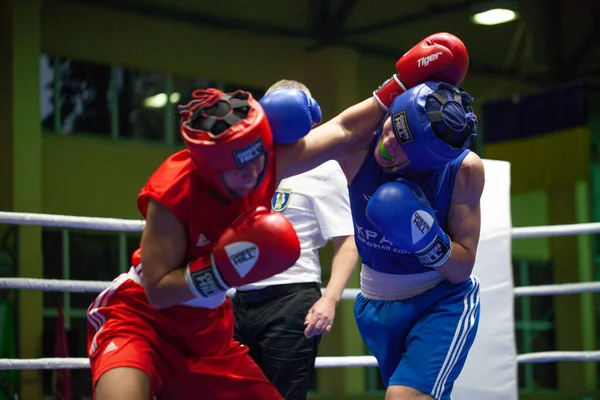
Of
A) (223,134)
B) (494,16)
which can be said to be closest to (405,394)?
(223,134)

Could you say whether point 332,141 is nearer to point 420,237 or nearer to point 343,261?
point 420,237

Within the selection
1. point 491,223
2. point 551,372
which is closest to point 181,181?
point 491,223

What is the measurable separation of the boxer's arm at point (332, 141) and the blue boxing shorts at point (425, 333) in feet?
1.58

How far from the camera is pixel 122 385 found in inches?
78.3

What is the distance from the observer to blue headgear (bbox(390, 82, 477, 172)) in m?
2.26

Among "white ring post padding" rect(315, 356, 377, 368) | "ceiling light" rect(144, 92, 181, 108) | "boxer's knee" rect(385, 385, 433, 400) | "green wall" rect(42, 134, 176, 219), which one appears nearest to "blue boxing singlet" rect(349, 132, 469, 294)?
"boxer's knee" rect(385, 385, 433, 400)

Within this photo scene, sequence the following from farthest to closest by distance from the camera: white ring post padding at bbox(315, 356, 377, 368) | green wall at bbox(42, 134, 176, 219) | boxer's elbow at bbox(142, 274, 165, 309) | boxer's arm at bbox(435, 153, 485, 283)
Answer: green wall at bbox(42, 134, 176, 219) < white ring post padding at bbox(315, 356, 377, 368) < boxer's arm at bbox(435, 153, 485, 283) < boxer's elbow at bbox(142, 274, 165, 309)

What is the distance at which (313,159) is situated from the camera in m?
2.21

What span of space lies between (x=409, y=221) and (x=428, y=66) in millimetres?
446

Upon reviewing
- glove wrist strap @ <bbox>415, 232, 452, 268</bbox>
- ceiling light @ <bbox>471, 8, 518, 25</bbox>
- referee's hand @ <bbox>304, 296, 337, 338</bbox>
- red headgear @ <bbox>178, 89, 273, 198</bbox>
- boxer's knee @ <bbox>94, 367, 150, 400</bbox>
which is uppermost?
ceiling light @ <bbox>471, 8, 518, 25</bbox>

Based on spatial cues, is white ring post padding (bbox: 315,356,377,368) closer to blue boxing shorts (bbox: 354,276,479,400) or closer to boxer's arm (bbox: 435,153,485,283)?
blue boxing shorts (bbox: 354,276,479,400)

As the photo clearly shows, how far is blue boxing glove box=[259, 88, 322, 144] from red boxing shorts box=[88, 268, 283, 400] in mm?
502

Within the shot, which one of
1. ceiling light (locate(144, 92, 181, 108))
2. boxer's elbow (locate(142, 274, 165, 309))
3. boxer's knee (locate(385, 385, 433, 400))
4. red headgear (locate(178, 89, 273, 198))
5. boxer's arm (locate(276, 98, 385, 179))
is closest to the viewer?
red headgear (locate(178, 89, 273, 198))

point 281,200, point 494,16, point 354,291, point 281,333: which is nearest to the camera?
point 281,333
